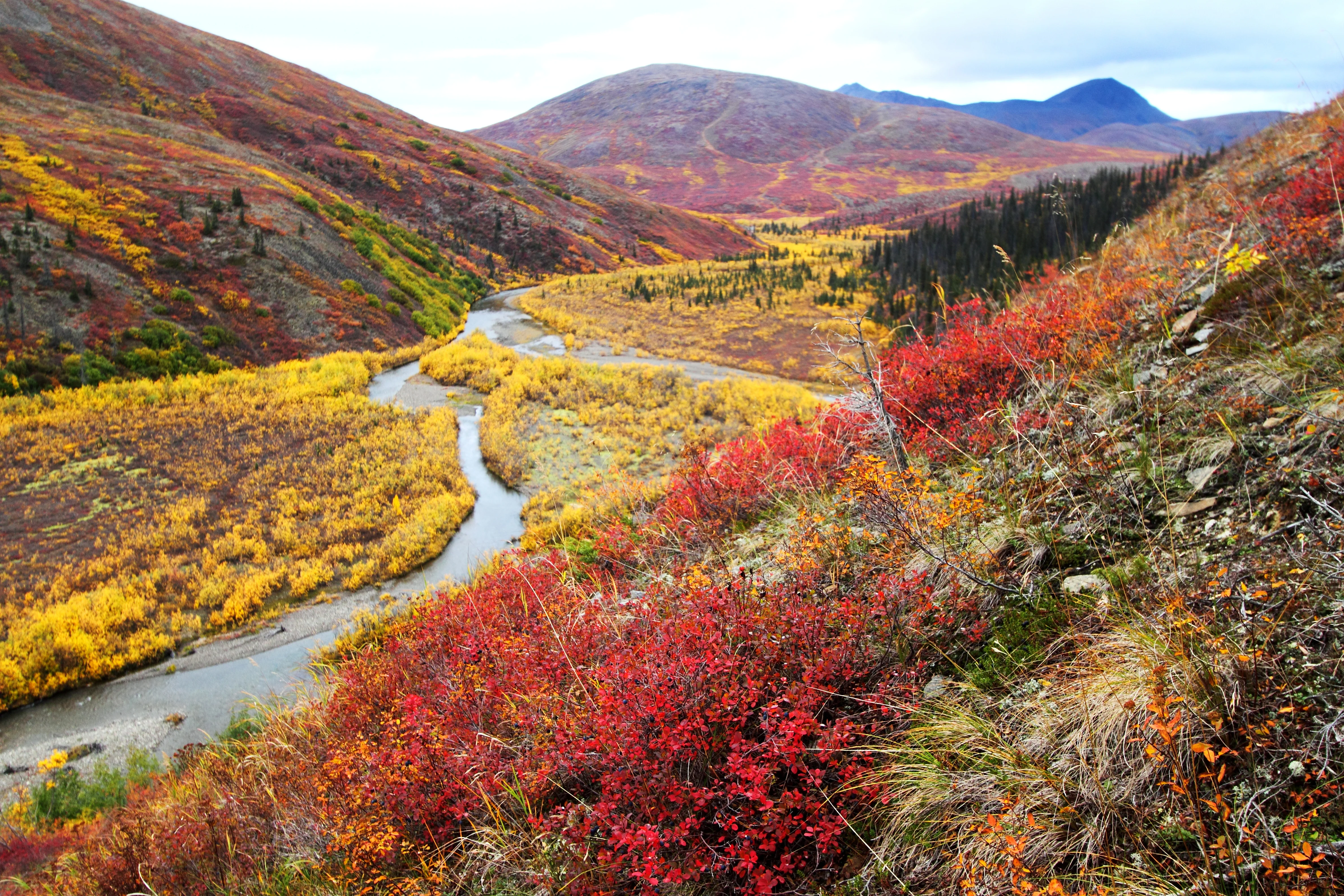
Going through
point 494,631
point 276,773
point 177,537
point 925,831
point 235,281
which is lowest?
point 177,537

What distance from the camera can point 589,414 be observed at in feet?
69.7

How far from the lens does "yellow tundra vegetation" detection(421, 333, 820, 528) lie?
1733 cm

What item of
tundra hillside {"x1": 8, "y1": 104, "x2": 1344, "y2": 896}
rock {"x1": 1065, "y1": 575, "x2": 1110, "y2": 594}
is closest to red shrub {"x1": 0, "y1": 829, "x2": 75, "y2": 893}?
tundra hillside {"x1": 8, "y1": 104, "x2": 1344, "y2": 896}

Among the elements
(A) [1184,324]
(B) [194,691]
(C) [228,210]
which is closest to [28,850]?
(B) [194,691]

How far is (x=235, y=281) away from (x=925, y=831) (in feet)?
111

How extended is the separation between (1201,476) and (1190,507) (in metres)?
0.26

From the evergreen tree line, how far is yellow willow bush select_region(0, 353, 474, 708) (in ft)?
74.9

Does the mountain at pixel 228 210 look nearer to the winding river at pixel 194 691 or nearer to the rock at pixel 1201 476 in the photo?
the winding river at pixel 194 691

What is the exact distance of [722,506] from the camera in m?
6.56

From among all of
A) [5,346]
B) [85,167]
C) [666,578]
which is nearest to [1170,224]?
[666,578]

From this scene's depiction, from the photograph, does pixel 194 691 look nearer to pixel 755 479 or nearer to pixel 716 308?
pixel 755 479

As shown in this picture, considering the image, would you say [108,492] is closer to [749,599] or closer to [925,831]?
[749,599]

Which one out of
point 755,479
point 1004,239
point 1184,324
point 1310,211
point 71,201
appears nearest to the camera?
point 1184,324

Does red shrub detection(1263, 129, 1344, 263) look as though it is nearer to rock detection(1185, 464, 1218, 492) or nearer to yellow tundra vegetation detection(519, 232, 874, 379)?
rock detection(1185, 464, 1218, 492)
